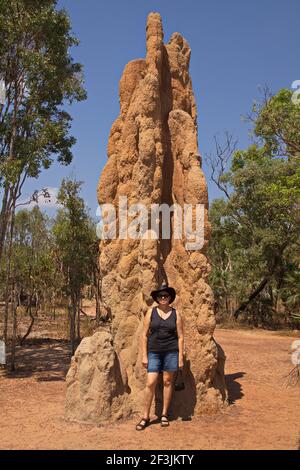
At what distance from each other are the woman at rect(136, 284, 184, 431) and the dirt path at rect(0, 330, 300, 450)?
445 mm

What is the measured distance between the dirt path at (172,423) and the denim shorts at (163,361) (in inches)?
29.7

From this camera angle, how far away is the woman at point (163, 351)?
246 inches

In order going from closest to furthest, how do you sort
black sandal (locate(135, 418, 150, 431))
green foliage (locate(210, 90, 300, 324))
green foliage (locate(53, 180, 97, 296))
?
black sandal (locate(135, 418, 150, 431))
green foliage (locate(53, 180, 97, 296))
green foliage (locate(210, 90, 300, 324))

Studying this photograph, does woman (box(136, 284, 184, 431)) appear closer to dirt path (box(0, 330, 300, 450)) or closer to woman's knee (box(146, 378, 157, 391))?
woman's knee (box(146, 378, 157, 391))

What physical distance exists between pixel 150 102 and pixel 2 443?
538cm

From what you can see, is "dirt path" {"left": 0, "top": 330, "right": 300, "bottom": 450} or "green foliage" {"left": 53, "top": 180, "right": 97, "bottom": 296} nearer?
"dirt path" {"left": 0, "top": 330, "right": 300, "bottom": 450}

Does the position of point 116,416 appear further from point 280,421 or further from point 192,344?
point 280,421

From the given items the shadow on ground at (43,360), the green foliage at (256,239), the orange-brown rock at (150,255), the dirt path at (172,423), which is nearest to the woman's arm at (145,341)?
the orange-brown rock at (150,255)

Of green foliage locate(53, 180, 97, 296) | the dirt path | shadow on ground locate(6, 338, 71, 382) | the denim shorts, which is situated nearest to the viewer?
the dirt path

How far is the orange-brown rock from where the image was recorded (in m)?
6.64

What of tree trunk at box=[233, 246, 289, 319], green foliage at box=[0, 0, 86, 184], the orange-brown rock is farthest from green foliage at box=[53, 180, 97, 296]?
tree trunk at box=[233, 246, 289, 319]

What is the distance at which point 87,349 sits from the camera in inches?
262

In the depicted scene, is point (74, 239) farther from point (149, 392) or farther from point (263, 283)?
point (263, 283)

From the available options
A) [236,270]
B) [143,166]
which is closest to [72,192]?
[143,166]
